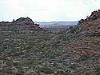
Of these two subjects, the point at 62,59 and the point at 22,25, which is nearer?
the point at 62,59

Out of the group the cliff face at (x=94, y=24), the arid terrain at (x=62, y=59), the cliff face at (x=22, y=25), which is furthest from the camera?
the cliff face at (x=22, y=25)

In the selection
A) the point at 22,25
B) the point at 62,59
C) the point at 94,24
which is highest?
the point at 94,24

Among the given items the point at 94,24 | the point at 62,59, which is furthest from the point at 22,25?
the point at 62,59

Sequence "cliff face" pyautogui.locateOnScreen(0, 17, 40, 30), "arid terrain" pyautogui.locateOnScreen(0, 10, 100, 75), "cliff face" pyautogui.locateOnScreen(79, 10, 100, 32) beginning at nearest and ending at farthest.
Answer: "arid terrain" pyautogui.locateOnScreen(0, 10, 100, 75) → "cliff face" pyautogui.locateOnScreen(79, 10, 100, 32) → "cliff face" pyautogui.locateOnScreen(0, 17, 40, 30)

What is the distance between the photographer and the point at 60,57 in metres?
46.1

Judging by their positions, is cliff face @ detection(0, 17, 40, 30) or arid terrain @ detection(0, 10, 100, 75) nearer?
arid terrain @ detection(0, 10, 100, 75)

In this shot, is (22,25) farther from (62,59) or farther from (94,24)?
(62,59)

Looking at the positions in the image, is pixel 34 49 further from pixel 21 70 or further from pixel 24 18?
pixel 24 18

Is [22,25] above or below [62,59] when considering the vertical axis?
below

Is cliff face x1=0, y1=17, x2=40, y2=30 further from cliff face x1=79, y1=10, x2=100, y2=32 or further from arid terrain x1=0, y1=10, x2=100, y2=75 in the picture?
arid terrain x1=0, y1=10, x2=100, y2=75

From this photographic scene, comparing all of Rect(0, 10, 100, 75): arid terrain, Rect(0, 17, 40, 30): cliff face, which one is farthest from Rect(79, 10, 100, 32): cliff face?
Rect(0, 17, 40, 30): cliff face

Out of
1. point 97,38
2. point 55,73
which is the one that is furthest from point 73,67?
point 97,38

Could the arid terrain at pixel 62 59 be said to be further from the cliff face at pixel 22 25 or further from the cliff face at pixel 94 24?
the cliff face at pixel 22 25

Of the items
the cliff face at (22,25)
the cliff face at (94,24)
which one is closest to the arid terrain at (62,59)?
Result: the cliff face at (94,24)
